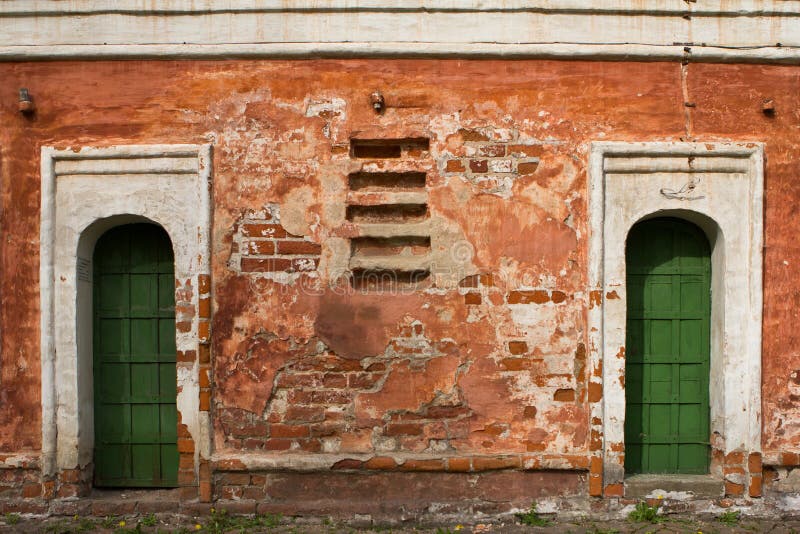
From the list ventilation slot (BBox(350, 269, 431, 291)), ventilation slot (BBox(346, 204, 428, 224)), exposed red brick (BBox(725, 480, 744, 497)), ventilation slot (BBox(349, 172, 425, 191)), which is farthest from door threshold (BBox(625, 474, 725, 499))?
ventilation slot (BBox(349, 172, 425, 191))

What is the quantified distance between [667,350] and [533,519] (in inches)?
57.4

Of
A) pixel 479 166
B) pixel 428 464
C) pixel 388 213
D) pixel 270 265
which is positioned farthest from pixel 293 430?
pixel 479 166

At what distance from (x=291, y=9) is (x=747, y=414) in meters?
3.96

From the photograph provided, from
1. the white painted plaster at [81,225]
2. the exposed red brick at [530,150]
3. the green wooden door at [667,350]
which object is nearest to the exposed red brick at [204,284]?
the white painted plaster at [81,225]

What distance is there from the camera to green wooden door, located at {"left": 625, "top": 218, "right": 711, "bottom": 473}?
431 cm

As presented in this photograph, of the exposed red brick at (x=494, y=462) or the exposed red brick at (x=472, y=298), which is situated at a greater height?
the exposed red brick at (x=472, y=298)

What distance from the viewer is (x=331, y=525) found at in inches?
157

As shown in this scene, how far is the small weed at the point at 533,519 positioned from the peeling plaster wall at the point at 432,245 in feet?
1.26

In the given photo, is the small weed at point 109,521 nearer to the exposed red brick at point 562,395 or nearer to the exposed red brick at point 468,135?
the exposed red brick at point 562,395

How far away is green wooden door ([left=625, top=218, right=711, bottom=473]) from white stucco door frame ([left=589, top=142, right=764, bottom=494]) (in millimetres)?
188

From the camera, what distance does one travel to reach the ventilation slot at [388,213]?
4152 mm

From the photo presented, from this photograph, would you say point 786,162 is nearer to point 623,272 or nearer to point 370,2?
point 623,272

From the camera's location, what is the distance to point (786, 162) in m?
4.14

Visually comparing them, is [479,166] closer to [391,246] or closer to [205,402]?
[391,246]
